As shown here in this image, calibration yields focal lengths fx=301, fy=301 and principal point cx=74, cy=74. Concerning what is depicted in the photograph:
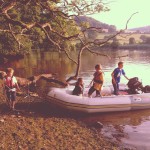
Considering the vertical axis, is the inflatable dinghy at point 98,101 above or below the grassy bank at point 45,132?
above

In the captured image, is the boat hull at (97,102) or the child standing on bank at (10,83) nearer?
the child standing on bank at (10,83)

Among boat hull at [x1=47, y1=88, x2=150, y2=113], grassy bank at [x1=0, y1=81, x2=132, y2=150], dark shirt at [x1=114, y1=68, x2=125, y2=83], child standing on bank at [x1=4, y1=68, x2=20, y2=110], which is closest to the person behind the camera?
grassy bank at [x1=0, y1=81, x2=132, y2=150]

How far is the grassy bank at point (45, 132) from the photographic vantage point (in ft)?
28.2

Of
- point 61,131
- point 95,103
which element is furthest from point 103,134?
point 95,103

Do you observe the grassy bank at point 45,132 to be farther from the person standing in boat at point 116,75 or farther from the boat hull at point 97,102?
the person standing in boat at point 116,75

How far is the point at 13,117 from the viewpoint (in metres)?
11.1

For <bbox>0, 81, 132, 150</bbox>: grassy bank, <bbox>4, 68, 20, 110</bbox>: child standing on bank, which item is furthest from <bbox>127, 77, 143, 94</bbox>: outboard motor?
<bbox>4, 68, 20, 110</bbox>: child standing on bank

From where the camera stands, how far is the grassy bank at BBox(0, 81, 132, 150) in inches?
339

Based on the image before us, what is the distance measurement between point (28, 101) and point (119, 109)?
14.3 ft

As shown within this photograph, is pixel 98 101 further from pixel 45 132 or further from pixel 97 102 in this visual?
pixel 45 132

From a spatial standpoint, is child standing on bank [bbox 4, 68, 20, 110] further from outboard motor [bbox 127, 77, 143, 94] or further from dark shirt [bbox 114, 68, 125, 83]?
outboard motor [bbox 127, 77, 143, 94]

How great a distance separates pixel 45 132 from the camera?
9766 mm

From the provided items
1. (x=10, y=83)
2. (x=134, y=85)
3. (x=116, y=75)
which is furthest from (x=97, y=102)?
(x=10, y=83)

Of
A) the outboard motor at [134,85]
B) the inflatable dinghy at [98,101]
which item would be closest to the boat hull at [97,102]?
the inflatable dinghy at [98,101]
